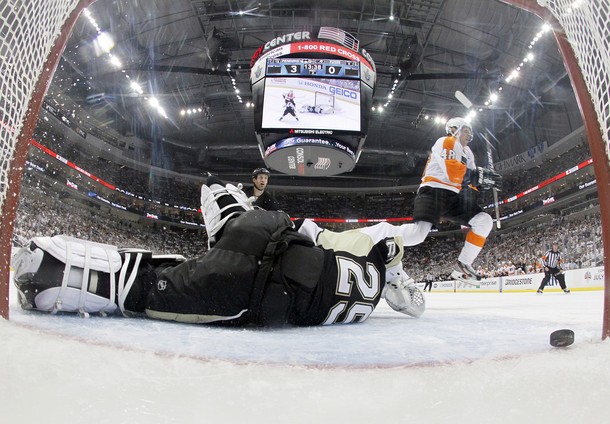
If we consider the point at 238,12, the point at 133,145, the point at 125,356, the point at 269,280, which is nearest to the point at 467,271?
the point at 269,280

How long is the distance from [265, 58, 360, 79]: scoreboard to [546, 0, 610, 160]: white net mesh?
6.08 m

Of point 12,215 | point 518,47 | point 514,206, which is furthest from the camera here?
point 514,206

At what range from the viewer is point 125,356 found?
23.1 inches

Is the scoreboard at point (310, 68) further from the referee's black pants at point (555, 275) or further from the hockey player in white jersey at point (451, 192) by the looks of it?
the referee's black pants at point (555, 275)

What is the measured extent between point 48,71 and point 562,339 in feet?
3.79

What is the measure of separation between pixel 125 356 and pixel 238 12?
11103mm

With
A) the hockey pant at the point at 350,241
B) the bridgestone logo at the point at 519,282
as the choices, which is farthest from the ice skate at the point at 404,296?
the bridgestone logo at the point at 519,282

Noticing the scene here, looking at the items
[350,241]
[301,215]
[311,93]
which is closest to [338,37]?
[311,93]

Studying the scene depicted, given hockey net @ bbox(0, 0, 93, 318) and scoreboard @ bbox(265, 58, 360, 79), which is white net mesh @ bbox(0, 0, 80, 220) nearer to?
hockey net @ bbox(0, 0, 93, 318)

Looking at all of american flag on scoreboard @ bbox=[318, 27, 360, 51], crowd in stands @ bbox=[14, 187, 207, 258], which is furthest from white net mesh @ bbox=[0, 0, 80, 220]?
crowd in stands @ bbox=[14, 187, 207, 258]

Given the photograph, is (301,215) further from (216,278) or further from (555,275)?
(216,278)

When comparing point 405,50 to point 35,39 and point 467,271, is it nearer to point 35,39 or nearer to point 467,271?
point 467,271

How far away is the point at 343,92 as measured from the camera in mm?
6742

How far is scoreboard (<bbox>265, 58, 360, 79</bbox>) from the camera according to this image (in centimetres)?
667
